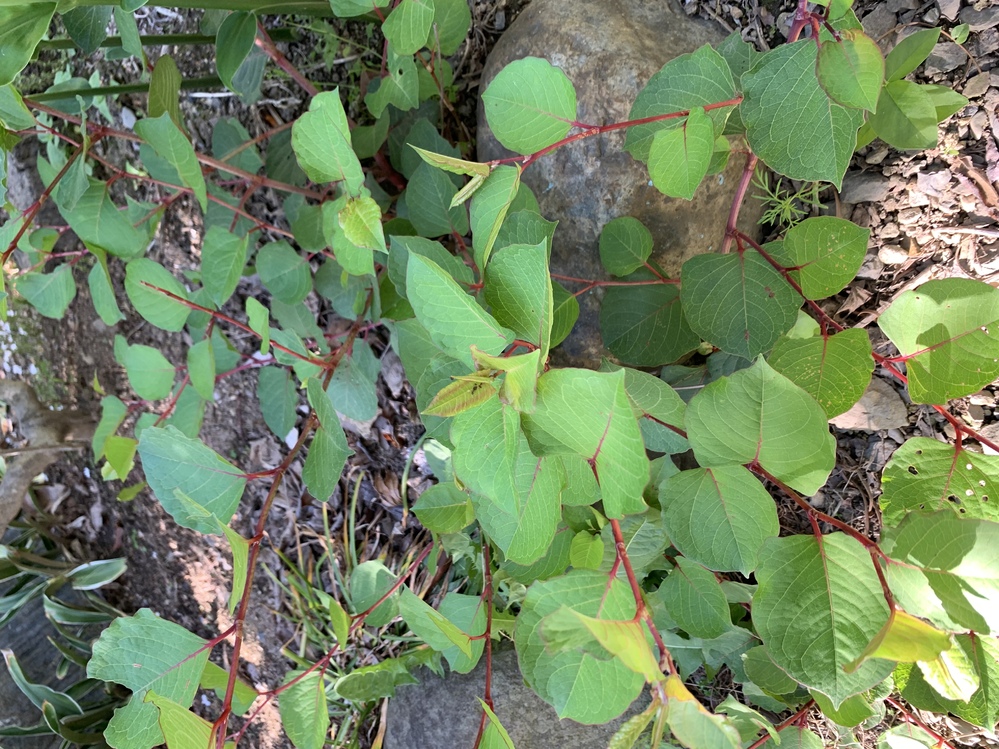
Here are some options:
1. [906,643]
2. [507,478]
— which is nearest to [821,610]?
[906,643]

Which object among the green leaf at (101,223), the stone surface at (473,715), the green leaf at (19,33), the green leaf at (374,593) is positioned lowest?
the stone surface at (473,715)

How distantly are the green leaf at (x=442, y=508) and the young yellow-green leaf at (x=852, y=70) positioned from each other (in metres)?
0.86

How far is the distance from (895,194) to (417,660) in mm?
1553

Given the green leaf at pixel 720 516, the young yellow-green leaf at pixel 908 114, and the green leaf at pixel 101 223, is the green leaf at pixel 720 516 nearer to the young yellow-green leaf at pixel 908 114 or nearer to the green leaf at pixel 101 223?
the young yellow-green leaf at pixel 908 114

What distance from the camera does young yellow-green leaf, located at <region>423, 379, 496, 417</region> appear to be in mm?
756

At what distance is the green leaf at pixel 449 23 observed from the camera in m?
1.34

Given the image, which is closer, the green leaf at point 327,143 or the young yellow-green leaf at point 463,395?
the young yellow-green leaf at point 463,395

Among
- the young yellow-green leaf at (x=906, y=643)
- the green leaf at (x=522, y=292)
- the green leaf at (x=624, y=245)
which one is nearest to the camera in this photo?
the young yellow-green leaf at (x=906, y=643)

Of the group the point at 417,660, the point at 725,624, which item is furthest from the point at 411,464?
the point at 725,624

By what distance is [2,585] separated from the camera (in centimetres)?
259

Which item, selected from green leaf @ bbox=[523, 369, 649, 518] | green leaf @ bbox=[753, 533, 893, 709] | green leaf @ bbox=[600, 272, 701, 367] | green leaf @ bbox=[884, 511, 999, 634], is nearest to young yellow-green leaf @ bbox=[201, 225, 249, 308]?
green leaf @ bbox=[600, 272, 701, 367]

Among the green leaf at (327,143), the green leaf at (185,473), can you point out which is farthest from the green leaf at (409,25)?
the green leaf at (185,473)

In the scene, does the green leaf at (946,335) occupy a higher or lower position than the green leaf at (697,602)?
higher

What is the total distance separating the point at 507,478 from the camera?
752 millimetres
